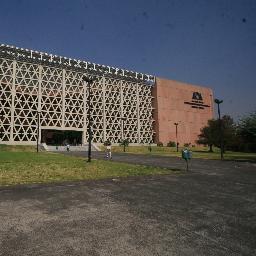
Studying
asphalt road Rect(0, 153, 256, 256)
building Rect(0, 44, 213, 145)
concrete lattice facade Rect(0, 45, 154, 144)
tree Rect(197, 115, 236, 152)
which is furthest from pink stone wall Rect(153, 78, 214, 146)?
asphalt road Rect(0, 153, 256, 256)

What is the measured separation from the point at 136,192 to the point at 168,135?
78556mm

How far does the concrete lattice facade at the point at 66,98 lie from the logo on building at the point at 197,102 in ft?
54.5

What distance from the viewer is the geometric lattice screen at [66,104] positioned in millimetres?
64312

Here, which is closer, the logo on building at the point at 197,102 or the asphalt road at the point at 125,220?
the asphalt road at the point at 125,220

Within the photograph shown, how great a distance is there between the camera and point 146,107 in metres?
89.2

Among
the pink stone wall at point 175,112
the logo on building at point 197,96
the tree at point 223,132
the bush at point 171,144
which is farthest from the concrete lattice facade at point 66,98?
the tree at point 223,132

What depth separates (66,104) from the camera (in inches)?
2864

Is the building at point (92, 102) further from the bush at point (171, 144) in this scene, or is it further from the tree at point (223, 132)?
the tree at point (223, 132)

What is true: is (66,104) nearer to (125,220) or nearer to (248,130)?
(248,130)

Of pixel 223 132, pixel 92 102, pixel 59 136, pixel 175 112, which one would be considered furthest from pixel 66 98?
pixel 223 132

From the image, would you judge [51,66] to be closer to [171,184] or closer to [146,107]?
[146,107]

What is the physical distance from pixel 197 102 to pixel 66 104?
47.2 metres

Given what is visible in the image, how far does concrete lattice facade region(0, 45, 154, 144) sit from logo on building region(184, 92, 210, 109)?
54.5 ft

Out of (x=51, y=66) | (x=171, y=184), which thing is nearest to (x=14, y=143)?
(x=51, y=66)
